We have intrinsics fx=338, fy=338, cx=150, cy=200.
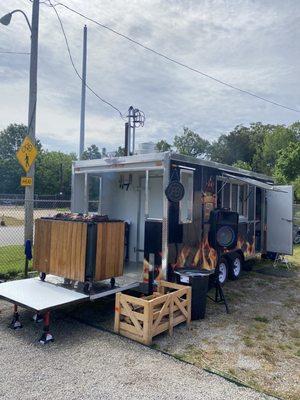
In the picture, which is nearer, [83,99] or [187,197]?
[187,197]

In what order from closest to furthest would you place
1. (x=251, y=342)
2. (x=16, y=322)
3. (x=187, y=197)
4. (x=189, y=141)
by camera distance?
(x=251, y=342)
(x=16, y=322)
(x=187, y=197)
(x=189, y=141)

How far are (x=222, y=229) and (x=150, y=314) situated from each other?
244cm

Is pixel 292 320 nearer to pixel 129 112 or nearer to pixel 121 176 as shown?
pixel 121 176

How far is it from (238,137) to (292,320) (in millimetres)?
47292

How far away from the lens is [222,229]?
20.1 ft

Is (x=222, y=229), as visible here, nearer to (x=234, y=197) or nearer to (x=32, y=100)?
(x=234, y=197)

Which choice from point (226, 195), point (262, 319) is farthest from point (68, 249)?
point (226, 195)

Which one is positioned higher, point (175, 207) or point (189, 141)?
point (189, 141)

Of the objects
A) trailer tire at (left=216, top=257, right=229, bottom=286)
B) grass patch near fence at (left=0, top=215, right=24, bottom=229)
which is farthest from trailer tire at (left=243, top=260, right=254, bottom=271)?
grass patch near fence at (left=0, top=215, right=24, bottom=229)

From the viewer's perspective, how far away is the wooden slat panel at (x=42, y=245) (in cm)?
539

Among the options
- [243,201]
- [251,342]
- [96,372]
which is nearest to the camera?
[96,372]

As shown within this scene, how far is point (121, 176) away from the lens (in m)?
7.43

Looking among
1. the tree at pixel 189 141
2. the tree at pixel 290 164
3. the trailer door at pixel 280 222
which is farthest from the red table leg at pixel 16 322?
the tree at pixel 189 141

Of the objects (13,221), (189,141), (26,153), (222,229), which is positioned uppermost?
(189,141)
